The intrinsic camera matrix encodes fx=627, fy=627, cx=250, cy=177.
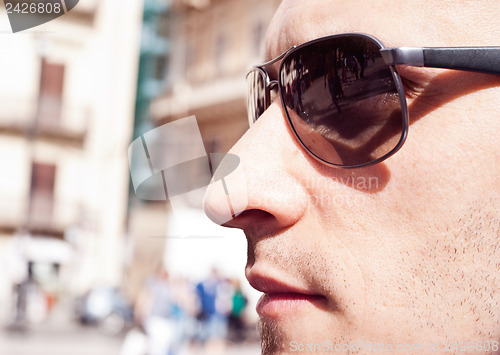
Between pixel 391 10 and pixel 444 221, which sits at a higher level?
pixel 391 10

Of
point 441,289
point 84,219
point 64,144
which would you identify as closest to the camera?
point 441,289

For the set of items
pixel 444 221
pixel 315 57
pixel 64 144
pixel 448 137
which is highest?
pixel 64 144

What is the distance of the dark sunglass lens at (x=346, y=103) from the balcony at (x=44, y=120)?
8.53 m

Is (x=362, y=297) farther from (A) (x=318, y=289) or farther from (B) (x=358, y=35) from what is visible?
(B) (x=358, y=35)

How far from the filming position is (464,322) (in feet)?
2.95

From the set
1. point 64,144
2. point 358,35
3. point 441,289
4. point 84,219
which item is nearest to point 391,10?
point 358,35

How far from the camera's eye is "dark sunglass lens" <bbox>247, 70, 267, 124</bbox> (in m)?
1.26

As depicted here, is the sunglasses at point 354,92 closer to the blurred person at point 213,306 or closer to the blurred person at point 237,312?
the blurred person at point 213,306

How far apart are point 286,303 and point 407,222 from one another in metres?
0.22

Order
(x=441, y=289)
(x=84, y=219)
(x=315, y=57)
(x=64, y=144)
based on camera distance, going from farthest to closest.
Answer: (x=84, y=219) → (x=64, y=144) → (x=315, y=57) → (x=441, y=289)

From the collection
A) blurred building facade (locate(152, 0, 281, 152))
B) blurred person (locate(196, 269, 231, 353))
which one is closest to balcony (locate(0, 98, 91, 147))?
blurred person (locate(196, 269, 231, 353))

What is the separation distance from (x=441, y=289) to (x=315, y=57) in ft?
1.37

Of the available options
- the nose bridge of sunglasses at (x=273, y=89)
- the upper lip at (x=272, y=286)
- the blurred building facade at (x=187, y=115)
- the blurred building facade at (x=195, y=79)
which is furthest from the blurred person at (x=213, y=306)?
the upper lip at (x=272, y=286)

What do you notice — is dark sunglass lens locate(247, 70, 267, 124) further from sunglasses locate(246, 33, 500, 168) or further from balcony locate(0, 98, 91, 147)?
balcony locate(0, 98, 91, 147)
